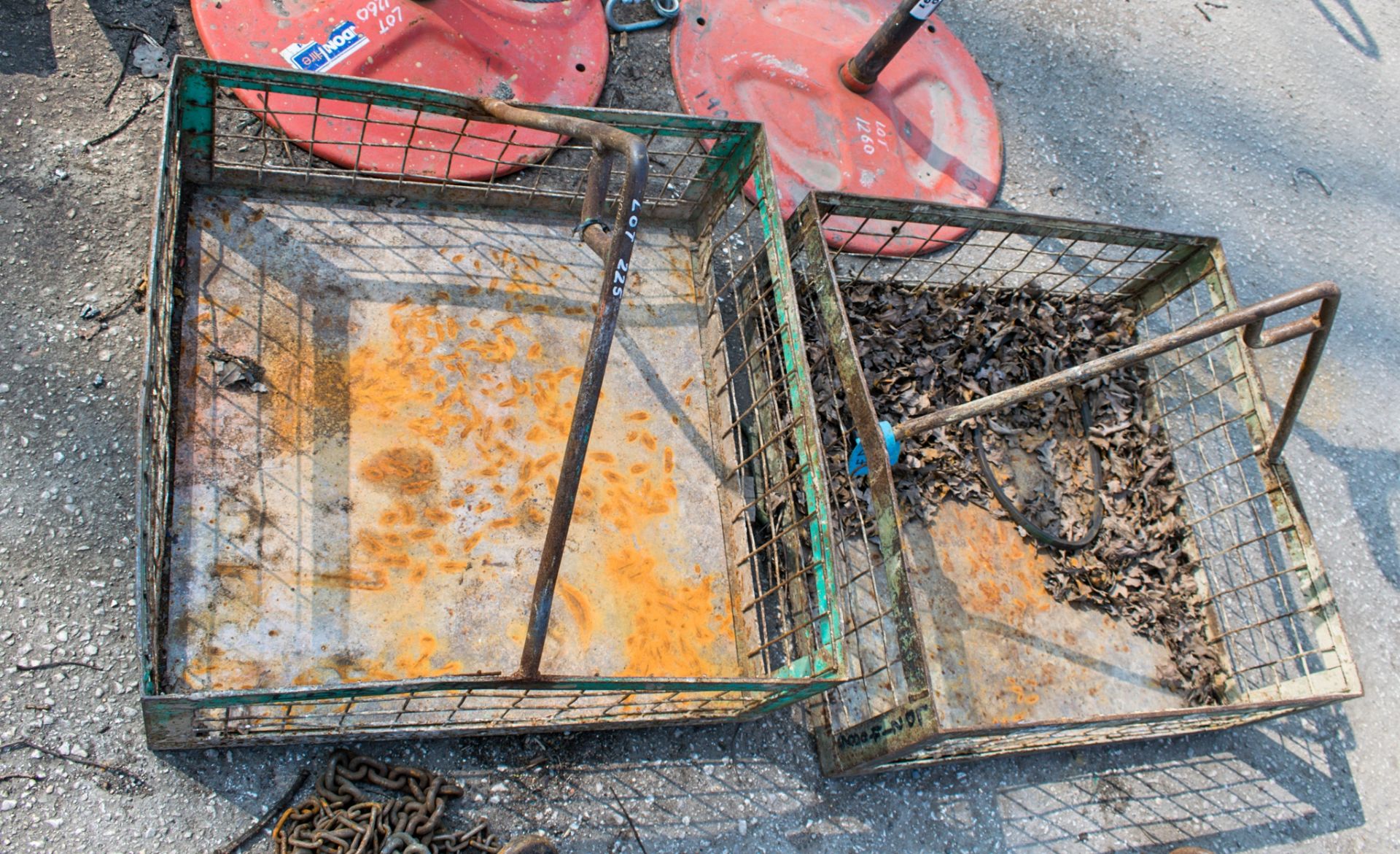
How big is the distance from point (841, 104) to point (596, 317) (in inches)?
99.2

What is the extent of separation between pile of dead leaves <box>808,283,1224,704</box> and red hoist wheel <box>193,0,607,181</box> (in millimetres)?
1460

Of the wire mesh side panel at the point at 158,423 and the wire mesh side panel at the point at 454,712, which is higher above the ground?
the wire mesh side panel at the point at 158,423

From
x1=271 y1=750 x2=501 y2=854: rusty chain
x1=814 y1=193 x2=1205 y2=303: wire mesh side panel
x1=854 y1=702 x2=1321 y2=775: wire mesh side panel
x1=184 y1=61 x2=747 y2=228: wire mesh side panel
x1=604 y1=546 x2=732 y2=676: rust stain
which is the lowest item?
x1=854 y1=702 x2=1321 y2=775: wire mesh side panel

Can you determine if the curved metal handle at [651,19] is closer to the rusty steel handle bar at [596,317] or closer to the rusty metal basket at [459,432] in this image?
the rusty metal basket at [459,432]

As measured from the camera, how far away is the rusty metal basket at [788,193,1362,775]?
311 cm

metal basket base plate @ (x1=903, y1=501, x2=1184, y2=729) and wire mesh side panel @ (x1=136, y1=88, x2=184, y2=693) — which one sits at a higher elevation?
wire mesh side panel @ (x1=136, y1=88, x2=184, y2=693)

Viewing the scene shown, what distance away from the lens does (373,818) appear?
9.05 ft

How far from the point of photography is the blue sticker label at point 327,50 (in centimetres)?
365

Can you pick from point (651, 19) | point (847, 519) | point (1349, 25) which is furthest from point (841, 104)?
point (1349, 25)

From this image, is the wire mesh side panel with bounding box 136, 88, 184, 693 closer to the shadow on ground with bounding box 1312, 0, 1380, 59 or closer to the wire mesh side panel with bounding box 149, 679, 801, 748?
the wire mesh side panel with bounding box 149, 679, 801, 748

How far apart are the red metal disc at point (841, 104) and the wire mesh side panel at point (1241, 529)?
3.76 ft

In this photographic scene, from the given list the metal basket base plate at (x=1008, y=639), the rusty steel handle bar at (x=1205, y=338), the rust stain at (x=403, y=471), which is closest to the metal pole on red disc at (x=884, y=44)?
the rusty steel handle bar at (x=1205, y=338)

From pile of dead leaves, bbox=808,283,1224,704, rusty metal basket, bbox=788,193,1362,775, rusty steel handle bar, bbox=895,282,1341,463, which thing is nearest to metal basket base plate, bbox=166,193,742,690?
rusty metal basket, bbox=788,193,1362,775

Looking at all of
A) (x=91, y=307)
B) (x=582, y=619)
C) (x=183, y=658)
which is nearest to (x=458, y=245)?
(x=91, y=307)
